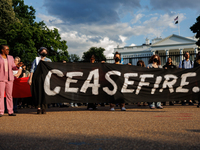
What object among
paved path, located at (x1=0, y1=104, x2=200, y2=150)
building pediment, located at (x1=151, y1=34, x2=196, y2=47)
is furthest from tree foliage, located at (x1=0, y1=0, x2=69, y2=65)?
building pediment, located at (x1=151, y1=34, x2=196, y2=47)

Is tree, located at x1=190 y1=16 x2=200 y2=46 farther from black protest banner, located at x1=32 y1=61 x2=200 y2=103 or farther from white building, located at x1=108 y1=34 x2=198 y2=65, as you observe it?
black protest banner, located at x1=32 y1=61 x2=200 y2=103

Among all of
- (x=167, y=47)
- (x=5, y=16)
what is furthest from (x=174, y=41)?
(x=5, y=16)

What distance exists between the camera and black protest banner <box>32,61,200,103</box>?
7906 mm

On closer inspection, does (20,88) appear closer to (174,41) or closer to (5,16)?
(5,16)

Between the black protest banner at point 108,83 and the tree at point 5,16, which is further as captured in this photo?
the tree at point 5,16

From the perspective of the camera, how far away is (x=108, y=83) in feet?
27.2

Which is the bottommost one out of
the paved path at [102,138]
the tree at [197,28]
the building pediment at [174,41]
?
the paved path at [102,138]

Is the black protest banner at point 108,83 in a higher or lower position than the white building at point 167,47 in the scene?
lower

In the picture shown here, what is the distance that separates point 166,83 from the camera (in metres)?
8.67

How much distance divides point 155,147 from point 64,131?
1.76 m

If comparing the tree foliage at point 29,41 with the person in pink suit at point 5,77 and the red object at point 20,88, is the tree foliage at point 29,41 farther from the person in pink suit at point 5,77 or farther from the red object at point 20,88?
the person in pink suit at point 5,77

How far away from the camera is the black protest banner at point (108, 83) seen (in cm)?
791

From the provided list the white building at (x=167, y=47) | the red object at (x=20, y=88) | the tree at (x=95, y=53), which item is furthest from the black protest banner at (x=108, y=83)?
the tree at (x=95, y=53)

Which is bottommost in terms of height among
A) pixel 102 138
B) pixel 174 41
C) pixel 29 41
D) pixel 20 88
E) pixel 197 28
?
pixel 102 138
